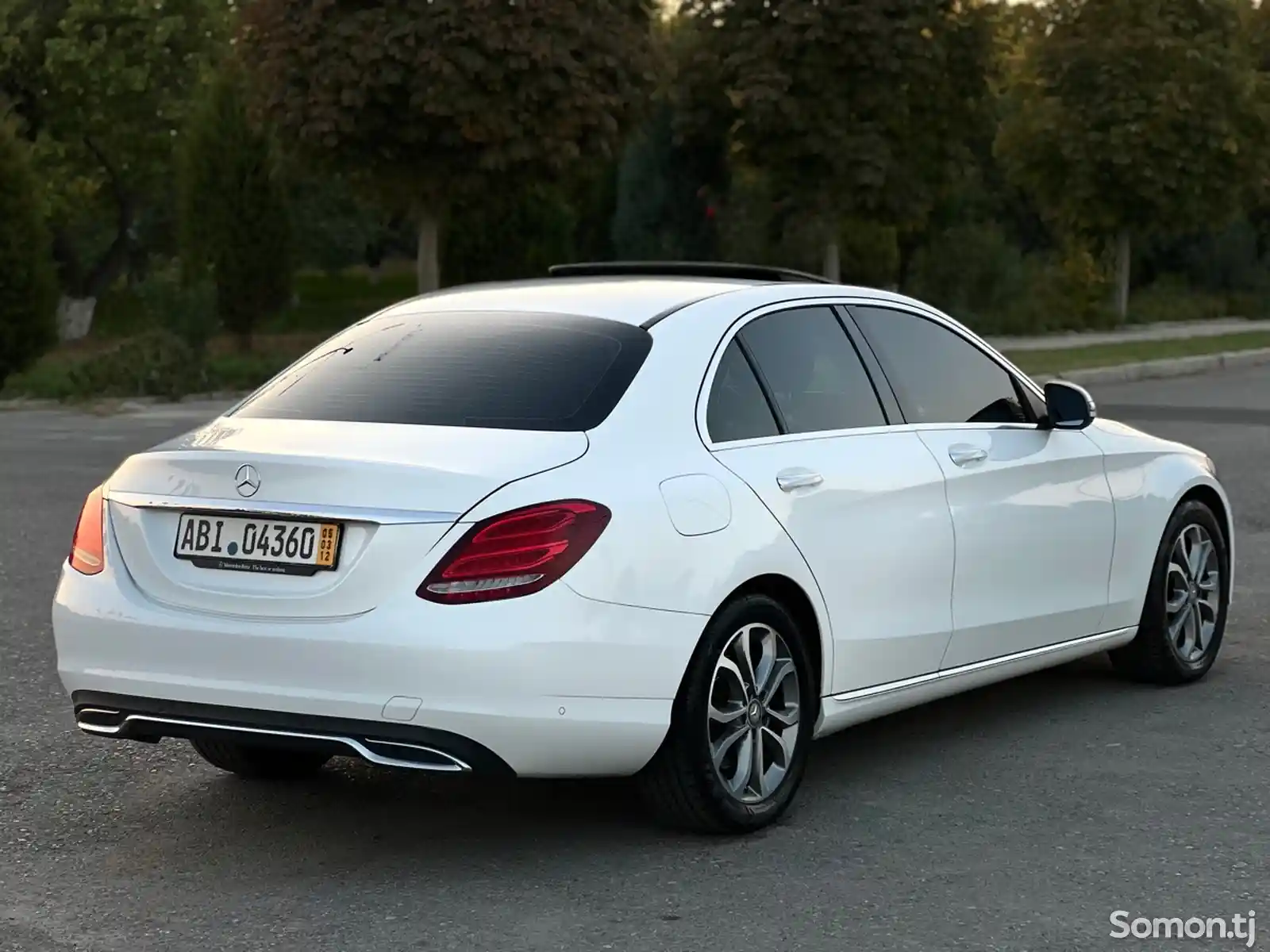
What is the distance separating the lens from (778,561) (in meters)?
5.64

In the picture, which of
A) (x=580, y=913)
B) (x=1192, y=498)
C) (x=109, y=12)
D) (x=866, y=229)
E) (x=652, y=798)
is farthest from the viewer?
(x=109, y=12)

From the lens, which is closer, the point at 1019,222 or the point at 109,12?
the point at 109,12

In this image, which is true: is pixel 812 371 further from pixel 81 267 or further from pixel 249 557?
pixel 81 267

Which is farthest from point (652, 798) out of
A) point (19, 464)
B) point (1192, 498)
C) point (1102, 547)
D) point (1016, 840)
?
point (19, 464)

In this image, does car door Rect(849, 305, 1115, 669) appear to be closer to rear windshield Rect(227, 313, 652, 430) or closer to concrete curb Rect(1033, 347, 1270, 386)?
rear windshield Rect(227, 313, 652, 430)

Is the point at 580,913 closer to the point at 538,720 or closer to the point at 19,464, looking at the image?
the point at 538,720

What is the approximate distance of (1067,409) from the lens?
7.07 meters

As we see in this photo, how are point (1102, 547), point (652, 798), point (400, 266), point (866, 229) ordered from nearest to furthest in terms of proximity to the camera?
point (652, 798) < point (1102, 547) < point (866, 229) < point (400, 266)

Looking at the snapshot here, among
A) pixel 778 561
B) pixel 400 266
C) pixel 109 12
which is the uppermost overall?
pixel 109 12

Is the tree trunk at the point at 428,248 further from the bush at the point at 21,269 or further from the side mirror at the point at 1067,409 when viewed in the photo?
the side mirror at the point at 1067,409

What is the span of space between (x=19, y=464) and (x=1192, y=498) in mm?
10368

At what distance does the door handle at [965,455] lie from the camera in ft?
21.4

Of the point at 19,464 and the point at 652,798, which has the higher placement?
the point at 652,798

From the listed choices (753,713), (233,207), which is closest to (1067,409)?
(753,713)
